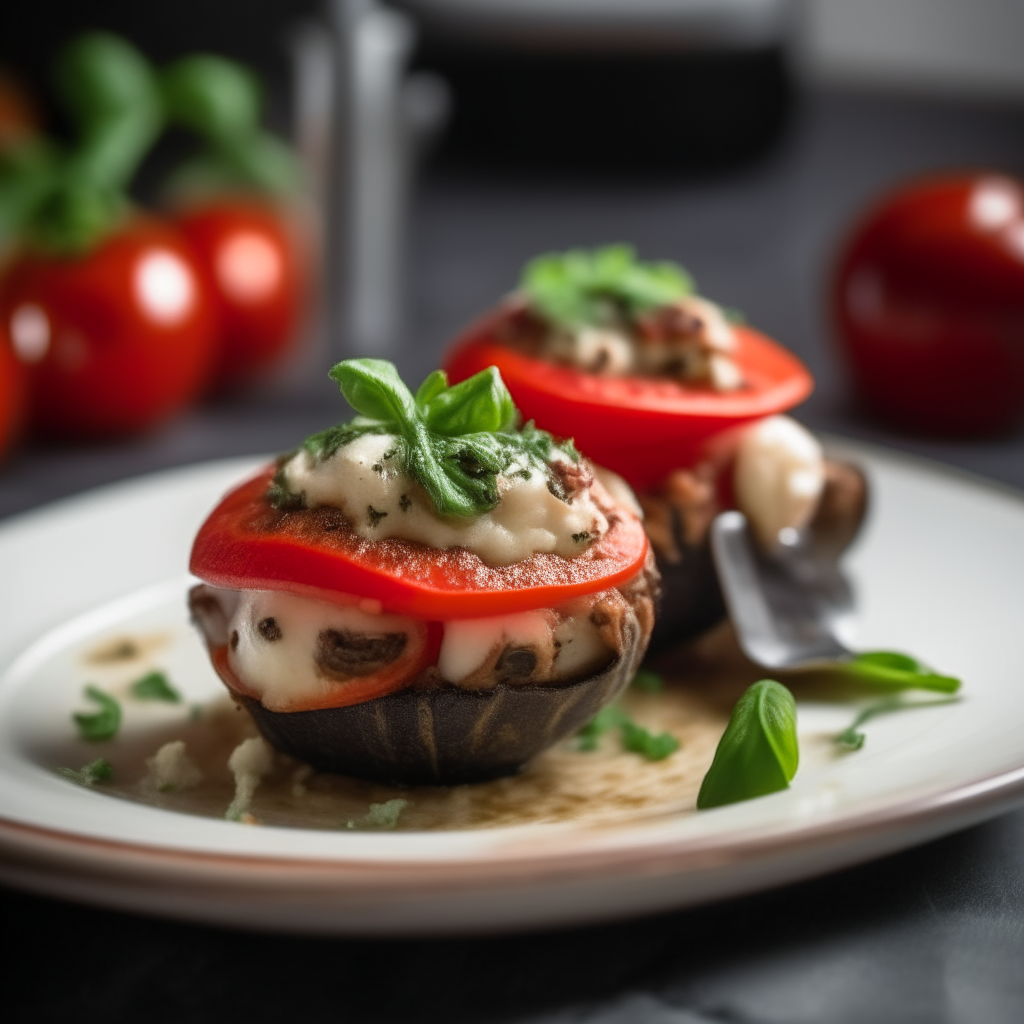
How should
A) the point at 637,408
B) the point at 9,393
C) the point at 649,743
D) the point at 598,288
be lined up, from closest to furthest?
the point at 649,743 → the point at 637,408 → the point at 598,288 → the point at 9,393

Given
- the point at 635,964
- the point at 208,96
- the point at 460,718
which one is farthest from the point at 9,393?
the point at 635,964

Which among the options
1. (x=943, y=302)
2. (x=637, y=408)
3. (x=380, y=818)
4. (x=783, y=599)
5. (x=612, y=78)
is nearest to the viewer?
(x=380, y=818)

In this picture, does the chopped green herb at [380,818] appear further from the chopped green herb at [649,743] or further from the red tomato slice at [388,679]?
the chopped green herb at [649,743]

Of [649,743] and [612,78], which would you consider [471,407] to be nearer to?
[649,743]

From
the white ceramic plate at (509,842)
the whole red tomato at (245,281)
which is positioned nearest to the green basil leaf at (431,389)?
the white ceramic plate at (509,842)

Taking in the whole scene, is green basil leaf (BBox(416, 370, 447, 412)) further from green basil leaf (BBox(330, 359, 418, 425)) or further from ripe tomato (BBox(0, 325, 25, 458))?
ripe tomato (BBox(0, 325, 25, 458))

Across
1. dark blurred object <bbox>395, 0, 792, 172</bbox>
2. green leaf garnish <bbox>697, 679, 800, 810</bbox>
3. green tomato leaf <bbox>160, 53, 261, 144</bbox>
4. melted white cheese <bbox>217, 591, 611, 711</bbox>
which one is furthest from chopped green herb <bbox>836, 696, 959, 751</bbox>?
dark blurred object <bbox>395, 0, 792, 172</bbox>

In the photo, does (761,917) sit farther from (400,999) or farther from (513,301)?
(513,301)
